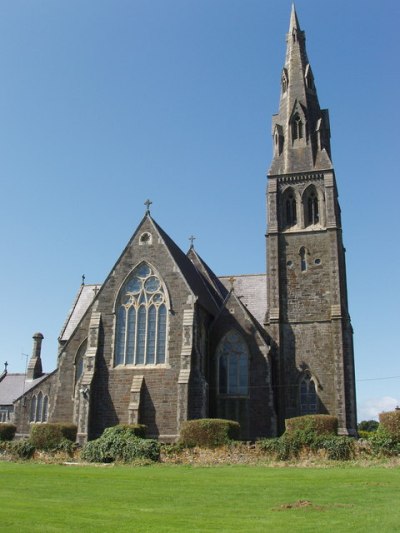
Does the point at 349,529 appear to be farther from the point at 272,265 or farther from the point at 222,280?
the point at 222,280

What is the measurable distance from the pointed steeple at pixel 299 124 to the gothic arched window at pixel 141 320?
41.0ft

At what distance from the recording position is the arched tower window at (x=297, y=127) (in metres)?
41.8

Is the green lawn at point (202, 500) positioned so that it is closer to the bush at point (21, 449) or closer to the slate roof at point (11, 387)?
the bush at point (21, 449)

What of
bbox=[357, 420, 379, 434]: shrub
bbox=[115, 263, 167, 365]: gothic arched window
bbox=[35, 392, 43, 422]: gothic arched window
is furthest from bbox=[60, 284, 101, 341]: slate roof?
bbox=[357, 420, 379, 434]: shrub

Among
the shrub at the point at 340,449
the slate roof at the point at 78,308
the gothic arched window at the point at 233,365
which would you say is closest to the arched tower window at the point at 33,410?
the slate roof at the point at 78,308

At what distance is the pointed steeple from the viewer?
40.5m

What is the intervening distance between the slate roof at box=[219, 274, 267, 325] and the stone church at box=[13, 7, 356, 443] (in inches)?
9.2

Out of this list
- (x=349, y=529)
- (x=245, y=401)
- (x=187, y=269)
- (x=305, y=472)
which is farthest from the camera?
(x=187, y=269)

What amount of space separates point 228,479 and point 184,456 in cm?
846

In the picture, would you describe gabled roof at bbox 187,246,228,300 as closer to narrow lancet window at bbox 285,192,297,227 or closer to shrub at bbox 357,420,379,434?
narrow lancet window at bbox 285,192,297,227

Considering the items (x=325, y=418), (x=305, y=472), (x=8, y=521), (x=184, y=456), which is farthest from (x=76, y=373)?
(x=8, y=521)

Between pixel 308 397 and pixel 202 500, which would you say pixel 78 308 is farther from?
pixel 202 500

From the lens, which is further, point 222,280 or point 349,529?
point 222,280

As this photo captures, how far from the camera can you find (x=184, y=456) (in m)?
25.4
